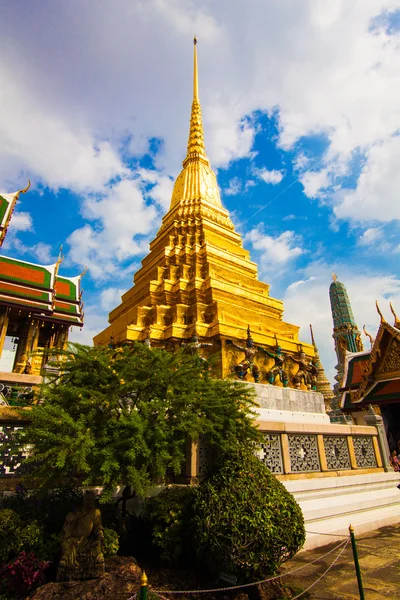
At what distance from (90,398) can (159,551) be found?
233 centimetres

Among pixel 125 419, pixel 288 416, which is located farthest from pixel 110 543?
pixel 288 416

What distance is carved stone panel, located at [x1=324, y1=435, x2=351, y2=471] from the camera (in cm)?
833

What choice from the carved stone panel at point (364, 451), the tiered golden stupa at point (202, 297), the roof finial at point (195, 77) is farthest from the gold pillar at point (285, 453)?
the roof finial at point (195, 77)

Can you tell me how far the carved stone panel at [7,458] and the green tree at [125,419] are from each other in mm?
206

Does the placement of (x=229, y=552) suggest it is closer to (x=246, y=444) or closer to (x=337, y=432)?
(x=246, y=444)

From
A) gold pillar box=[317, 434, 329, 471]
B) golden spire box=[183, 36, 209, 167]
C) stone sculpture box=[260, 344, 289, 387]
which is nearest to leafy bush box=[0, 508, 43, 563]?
gold pillar box=[317, 434, 329, 471]

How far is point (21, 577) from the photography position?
3918mm

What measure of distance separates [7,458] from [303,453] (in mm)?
5695

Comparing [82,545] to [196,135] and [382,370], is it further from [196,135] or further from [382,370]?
[196,135]

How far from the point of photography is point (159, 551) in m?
4.98

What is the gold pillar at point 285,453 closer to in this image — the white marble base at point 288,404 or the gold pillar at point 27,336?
the white marble base at point 288,404

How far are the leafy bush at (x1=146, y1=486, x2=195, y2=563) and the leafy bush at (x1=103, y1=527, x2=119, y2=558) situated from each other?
0.50 metres

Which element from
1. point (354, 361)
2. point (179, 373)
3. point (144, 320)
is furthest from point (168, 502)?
point (354, 361)

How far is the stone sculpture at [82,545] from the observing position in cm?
409
